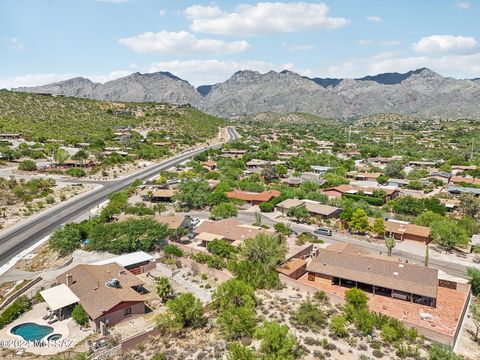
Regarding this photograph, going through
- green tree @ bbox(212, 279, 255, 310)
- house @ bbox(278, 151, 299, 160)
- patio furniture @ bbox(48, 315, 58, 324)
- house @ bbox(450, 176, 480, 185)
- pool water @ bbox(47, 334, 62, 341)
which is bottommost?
house @ bbox(450, 176, 480, 185)

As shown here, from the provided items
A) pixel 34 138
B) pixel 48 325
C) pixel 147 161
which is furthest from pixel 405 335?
pixel 34 138

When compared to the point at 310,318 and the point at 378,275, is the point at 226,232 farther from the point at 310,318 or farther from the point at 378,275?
the point at 310,318

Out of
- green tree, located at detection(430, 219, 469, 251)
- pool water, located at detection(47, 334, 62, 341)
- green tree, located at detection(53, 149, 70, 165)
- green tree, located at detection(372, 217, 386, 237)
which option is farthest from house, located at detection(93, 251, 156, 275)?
green tree, located at detection(53, 149, 70, 165)

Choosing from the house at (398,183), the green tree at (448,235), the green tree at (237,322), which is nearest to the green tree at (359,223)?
the green tree at (448,235)

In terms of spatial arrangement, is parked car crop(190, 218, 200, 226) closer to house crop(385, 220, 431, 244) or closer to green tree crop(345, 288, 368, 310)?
house crop(385, 220, 431, 244)

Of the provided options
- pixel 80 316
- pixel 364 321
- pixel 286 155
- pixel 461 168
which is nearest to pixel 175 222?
pixel 80 316

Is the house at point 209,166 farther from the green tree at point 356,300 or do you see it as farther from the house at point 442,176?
the green tree at point 356,300
